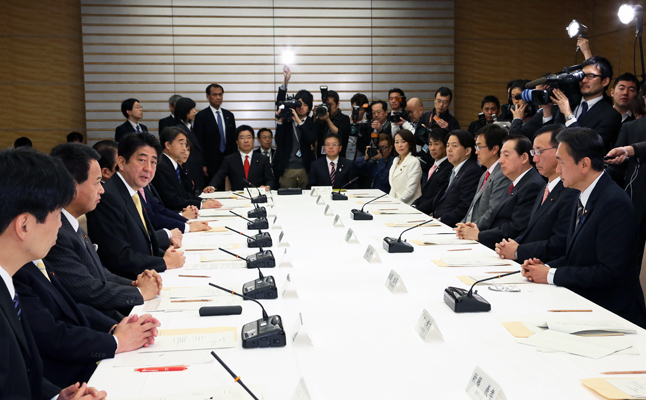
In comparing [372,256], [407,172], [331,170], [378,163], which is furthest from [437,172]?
[372,256]

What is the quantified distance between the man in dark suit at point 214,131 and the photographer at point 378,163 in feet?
5.28

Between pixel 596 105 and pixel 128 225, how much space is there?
10.1ft

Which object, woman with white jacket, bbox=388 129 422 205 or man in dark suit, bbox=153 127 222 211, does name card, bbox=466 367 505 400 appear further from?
woman with white jacket, bbox=388 129 422 205

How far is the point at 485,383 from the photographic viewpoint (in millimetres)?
1266

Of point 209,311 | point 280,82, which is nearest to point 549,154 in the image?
point 209,311

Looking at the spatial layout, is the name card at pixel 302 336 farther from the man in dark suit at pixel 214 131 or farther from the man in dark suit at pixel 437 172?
the man in dark suit at pixel 214 131

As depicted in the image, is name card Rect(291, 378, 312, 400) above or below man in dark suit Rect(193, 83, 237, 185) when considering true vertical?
below

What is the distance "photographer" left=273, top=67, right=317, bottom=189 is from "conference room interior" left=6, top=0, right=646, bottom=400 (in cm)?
5

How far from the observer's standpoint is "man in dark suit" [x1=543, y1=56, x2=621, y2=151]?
3.79 metres

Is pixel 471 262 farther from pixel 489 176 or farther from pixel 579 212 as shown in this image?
pixel 489 176

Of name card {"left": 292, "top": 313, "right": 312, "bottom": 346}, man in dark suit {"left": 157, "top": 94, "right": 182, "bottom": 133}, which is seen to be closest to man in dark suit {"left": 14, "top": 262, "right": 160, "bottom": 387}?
name card {"left": 292, "top": 313, "right": 312, "bottom": 346}

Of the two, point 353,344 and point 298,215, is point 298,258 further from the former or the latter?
point 298,215

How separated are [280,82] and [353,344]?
A: 6349mm

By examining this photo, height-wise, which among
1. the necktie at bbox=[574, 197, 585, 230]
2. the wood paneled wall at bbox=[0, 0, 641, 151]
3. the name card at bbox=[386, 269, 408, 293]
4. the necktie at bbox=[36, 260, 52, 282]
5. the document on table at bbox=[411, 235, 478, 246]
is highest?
the wood paneled wall at bbox=[0, 0, 641, 151]
